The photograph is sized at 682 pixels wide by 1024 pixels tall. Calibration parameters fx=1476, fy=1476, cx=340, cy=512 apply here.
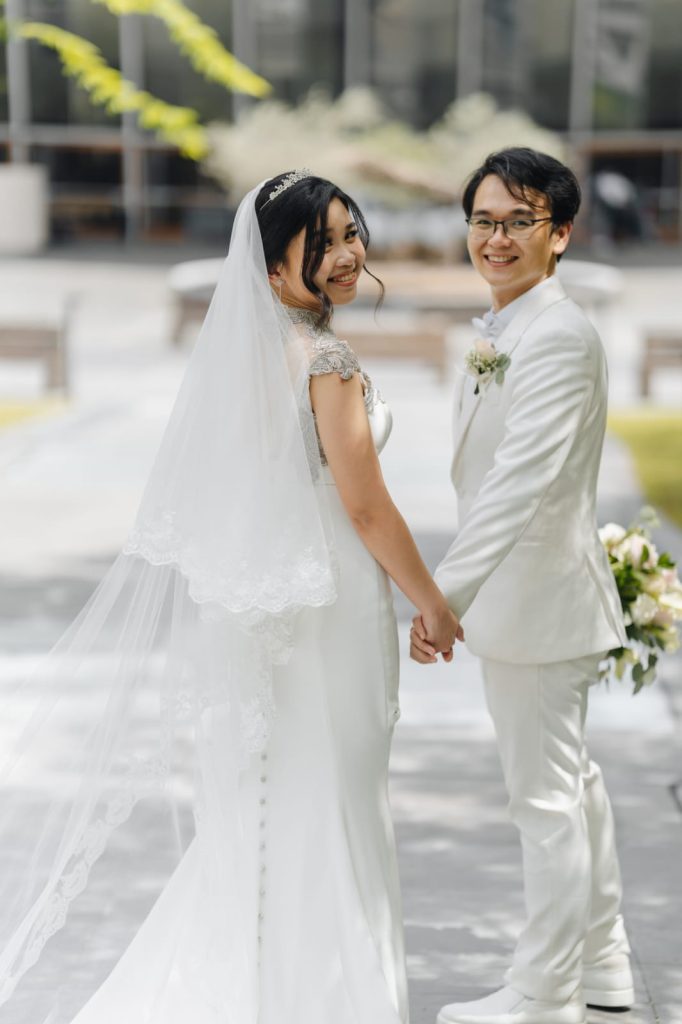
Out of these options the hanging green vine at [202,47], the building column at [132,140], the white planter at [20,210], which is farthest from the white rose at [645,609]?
the building column at [132,140]

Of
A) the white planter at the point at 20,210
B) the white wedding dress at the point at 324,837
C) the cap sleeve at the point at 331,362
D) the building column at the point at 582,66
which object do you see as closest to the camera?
the cap sleeve at the point at 331,362

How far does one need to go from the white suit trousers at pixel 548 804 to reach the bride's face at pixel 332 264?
103 cm

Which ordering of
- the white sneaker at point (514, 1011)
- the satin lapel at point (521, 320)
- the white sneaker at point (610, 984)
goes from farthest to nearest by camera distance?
the white sneaker at point (610, 984)
the white sneaker at point (514, 1011)
the satin lapel at point (521, 320)

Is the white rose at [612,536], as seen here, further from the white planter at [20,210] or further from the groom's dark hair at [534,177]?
the white planter at [20,210]

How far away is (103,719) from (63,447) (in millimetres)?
9062

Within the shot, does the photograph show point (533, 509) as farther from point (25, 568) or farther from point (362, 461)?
point (25, 568)

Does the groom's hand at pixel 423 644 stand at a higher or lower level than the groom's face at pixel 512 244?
lower

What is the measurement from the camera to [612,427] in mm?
13656

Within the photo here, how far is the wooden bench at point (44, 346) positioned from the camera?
1505 centimetres

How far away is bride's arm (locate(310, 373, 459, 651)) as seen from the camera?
3217 millimetres

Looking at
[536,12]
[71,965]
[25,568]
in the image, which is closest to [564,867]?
[71,965]

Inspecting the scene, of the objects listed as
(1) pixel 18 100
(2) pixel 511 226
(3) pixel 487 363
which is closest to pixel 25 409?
(3) pixel 487 363

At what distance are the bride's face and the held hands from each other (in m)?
0.74

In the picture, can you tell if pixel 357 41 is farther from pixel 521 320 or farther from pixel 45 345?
pixel 521 320
